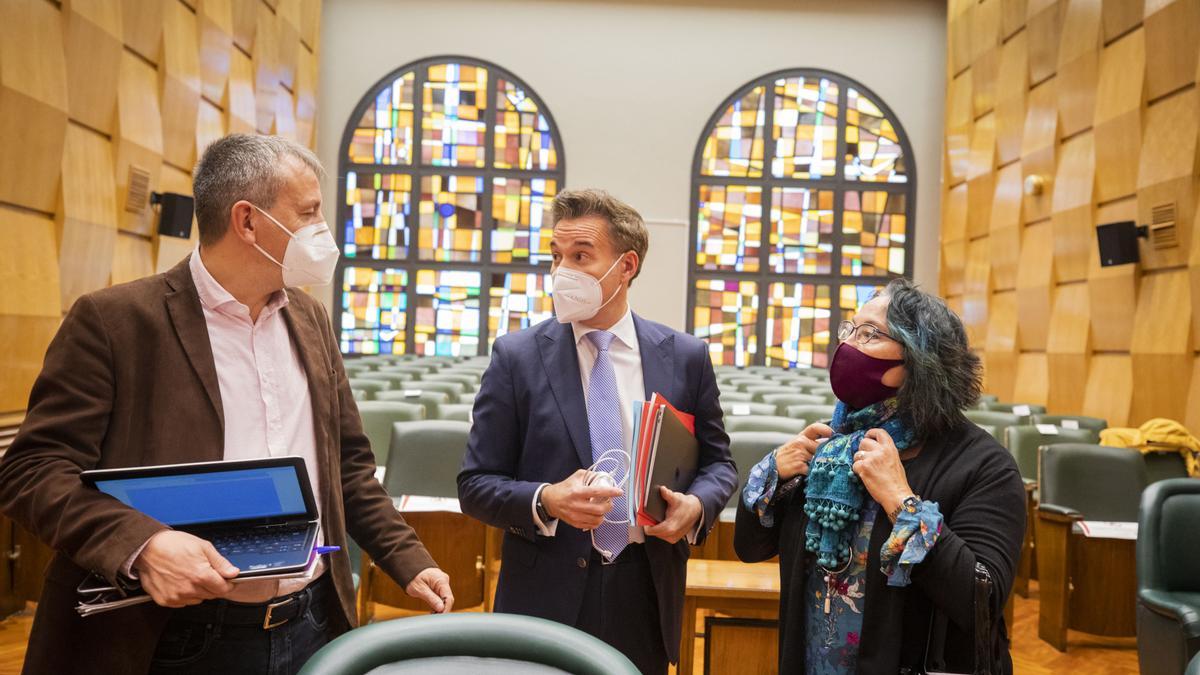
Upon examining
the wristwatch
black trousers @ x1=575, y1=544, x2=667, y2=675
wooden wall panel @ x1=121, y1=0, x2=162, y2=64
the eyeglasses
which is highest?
wooden wall panel @ x1=121, y1=0, x2=162, y2=64

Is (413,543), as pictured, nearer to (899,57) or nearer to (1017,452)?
(1017,452)

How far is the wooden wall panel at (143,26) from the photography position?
7.45 meters

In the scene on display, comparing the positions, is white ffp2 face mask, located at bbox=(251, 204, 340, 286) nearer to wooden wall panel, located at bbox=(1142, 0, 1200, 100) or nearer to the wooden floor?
Answer: the wooden floor

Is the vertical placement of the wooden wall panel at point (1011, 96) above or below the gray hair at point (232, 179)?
above

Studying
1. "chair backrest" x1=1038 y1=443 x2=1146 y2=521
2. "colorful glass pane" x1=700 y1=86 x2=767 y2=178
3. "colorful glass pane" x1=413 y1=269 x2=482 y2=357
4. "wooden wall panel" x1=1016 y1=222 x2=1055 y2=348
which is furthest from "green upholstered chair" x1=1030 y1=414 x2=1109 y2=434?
"colorful glass pane" x1=413 y1=269 x2=482 y2=357

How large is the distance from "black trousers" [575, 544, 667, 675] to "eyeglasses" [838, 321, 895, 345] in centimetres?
59

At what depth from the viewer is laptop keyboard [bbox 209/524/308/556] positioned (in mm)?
1381

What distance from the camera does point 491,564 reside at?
3945 mm

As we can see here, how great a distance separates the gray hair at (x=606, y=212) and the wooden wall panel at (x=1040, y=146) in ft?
27.6

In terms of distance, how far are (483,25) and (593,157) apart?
2.41m

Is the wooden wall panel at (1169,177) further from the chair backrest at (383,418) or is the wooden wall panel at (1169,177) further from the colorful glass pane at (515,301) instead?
the colorful glass pane at (515,301)

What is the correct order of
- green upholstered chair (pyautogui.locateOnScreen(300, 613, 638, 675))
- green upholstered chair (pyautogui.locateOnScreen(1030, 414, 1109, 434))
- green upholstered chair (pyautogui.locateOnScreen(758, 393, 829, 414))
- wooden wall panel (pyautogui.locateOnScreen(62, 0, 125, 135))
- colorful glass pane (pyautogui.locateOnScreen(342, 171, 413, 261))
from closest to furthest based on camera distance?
green upholstered chair (pyautogui.locateOnScreen(300, 613, 638, 675))
wooden wall panel (pyautogui.locateOnScreen(62, 0, 125, 135))
green upholstered chair (pyautogui.locateOnScreen(1030, 414, 1109, 434))
green upholstered chair (pyautogui.locateOnScreen(758, 393, 829, 414))
colorful glass pane (pyautogui.locateOnScreen(342, 171, 413, 261))

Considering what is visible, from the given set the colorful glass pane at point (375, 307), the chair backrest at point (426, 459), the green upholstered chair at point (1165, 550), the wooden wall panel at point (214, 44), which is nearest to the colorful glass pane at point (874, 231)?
the colorful glass pane at point (375, 307)

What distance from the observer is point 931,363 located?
1.71 m
